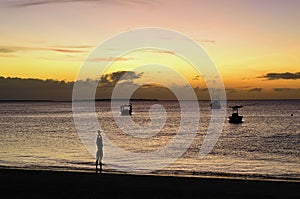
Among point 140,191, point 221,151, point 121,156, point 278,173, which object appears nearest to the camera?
point 140,191

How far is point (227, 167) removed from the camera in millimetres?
35875

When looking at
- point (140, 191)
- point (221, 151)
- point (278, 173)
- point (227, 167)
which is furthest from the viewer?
point (221, 151)

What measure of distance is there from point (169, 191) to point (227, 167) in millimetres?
19018

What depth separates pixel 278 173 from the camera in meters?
32.7

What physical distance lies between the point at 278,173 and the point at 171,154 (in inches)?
608

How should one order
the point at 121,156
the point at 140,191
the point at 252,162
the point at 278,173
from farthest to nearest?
1. the point at 121,156
2. the point at 252,162
3. the point at 278,173
4. the point at 140,191

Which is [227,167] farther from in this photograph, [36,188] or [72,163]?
[36,188]

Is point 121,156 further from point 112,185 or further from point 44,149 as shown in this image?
point 112,185

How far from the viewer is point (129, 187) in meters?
18.9

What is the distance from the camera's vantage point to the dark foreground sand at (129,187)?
1689cm

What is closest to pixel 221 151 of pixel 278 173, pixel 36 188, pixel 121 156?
pixel 121 156

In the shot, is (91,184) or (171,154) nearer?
(91,184)

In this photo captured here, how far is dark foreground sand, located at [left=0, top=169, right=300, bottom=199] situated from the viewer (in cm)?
1689

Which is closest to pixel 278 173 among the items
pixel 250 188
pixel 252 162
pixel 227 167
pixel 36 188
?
pixel 227 167
